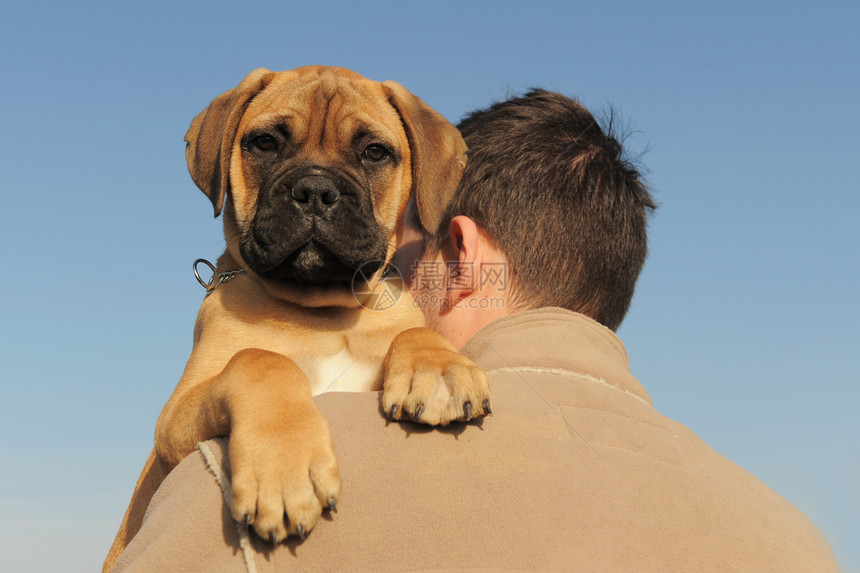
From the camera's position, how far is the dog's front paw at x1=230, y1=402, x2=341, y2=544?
8.16ft

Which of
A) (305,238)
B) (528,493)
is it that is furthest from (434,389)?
(305,238)

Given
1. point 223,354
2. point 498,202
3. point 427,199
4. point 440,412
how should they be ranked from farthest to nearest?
1. point 427,199
2. point 498,202
3. point 223,354
4. point 440,412

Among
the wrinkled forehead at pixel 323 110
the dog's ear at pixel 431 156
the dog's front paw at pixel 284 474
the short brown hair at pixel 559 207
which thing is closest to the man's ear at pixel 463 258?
the short brown hair at pixel 559 207

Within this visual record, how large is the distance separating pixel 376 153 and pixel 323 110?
17.3 inches

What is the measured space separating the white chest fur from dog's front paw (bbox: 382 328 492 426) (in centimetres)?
97

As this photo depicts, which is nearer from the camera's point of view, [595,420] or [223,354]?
[595,420]

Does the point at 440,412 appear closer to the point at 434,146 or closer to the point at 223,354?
the point at 223,354

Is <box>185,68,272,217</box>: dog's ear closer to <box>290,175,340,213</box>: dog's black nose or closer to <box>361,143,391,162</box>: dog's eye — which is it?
<box>290,175,340,213</box>: dog's black nose

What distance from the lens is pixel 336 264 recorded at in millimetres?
4453

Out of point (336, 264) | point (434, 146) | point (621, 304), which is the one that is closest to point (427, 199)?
point (434, 146)

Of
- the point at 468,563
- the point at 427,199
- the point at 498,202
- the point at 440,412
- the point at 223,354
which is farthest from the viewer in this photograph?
the point at 427,199

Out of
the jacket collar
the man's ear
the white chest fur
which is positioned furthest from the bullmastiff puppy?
the man's ear

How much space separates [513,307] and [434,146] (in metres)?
1.32

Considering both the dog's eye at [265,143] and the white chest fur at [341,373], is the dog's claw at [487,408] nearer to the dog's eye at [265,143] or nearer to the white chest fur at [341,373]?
the white chest fur at [341,373]
